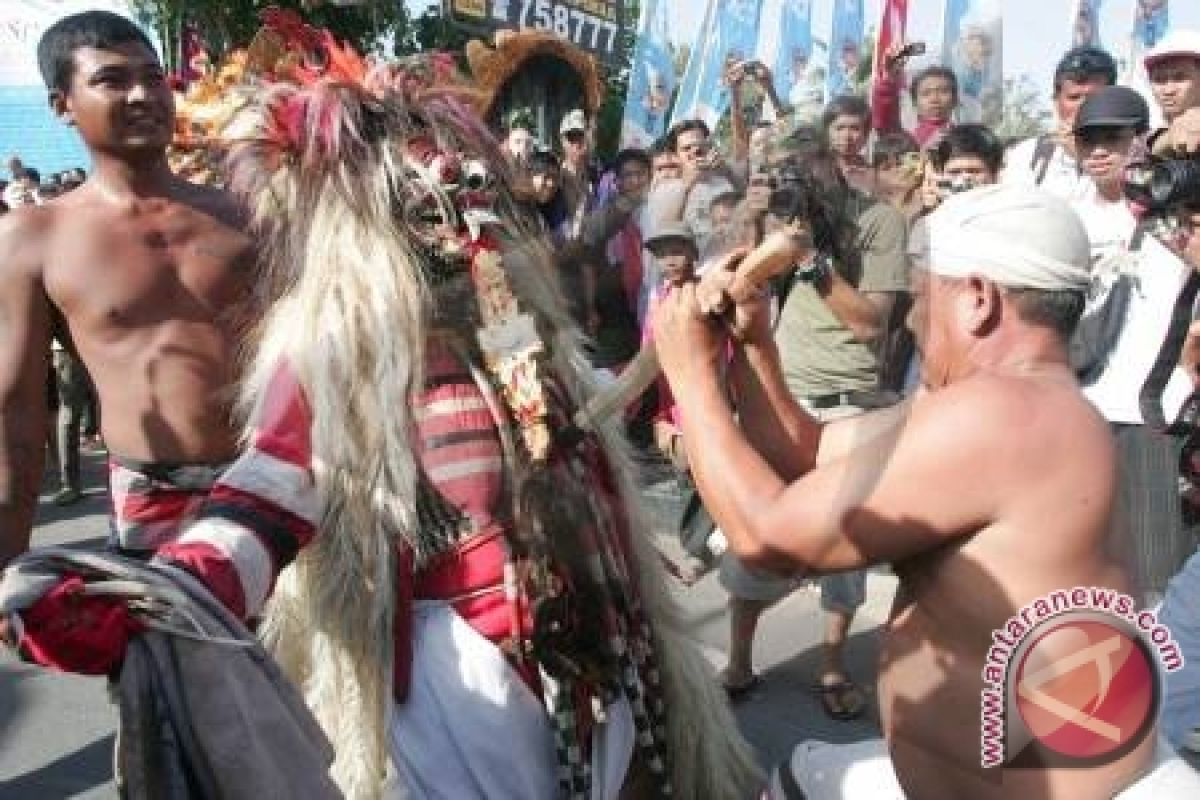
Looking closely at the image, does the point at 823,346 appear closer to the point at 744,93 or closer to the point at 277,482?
the point at 744,93

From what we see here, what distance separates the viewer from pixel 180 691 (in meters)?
1.47

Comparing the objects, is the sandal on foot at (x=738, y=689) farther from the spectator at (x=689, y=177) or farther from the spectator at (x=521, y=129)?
the spectator at (x=521, y=129)

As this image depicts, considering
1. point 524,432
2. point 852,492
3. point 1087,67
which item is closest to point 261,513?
point 524,432

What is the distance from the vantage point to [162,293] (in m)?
2.64

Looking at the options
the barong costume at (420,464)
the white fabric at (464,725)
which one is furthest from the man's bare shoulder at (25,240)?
the white fabric at (464,725)

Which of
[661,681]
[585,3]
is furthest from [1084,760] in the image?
[585,3]

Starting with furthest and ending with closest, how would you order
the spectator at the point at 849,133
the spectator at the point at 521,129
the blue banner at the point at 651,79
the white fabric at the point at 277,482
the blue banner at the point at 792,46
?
the blue banner at the point at 651,79 < the blue banner at the point at 792,46 < the spectator at the point at 521,129 < the spectator at the point at 849,133 < the white fabric at the point at 277,482

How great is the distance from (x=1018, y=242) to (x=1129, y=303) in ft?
6.89

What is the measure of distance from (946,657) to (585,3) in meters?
17.4

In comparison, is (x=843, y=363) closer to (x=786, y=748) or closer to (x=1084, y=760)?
(x=786, y=748)

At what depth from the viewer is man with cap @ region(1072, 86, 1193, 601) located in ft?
11.3

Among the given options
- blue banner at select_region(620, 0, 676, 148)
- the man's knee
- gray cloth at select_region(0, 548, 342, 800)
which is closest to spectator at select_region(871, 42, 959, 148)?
the man's knee

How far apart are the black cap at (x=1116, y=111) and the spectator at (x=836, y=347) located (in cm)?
63

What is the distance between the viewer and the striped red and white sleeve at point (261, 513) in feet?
5.45
